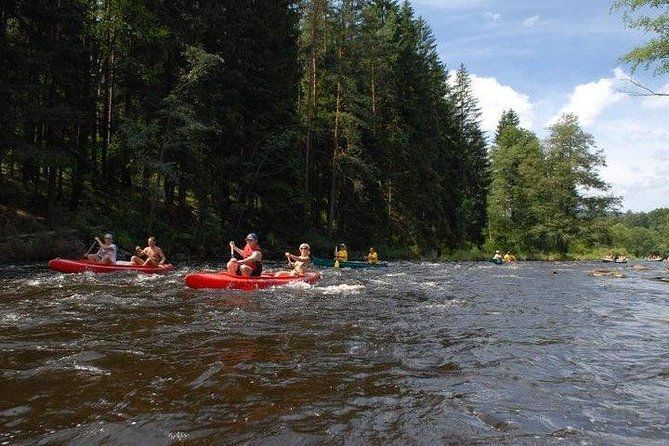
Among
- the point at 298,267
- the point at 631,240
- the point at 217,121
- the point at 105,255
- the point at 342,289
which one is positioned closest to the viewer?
the point at 342,289

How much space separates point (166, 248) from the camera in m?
22.0

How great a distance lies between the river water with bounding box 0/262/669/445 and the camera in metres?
3.75

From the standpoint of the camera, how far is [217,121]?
79.9ft

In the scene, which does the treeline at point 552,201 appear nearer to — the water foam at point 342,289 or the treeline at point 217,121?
the treeline at point 217,121

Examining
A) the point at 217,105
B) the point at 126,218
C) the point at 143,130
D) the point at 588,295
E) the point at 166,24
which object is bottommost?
the point at 588,295

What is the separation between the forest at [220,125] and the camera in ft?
67.5

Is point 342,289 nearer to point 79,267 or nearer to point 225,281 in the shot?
point 225,281

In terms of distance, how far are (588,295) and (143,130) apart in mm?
17797

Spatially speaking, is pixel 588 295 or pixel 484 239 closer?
pixel 588 295

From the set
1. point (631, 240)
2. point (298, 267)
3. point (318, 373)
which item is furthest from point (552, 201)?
point (631, 240)

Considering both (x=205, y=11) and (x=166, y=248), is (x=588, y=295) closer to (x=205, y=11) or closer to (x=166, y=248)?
(x=166, y=248)

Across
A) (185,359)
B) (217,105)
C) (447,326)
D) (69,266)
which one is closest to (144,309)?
(185,359)

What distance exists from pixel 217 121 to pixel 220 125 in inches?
9.2

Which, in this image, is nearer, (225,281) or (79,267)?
(225,281)
